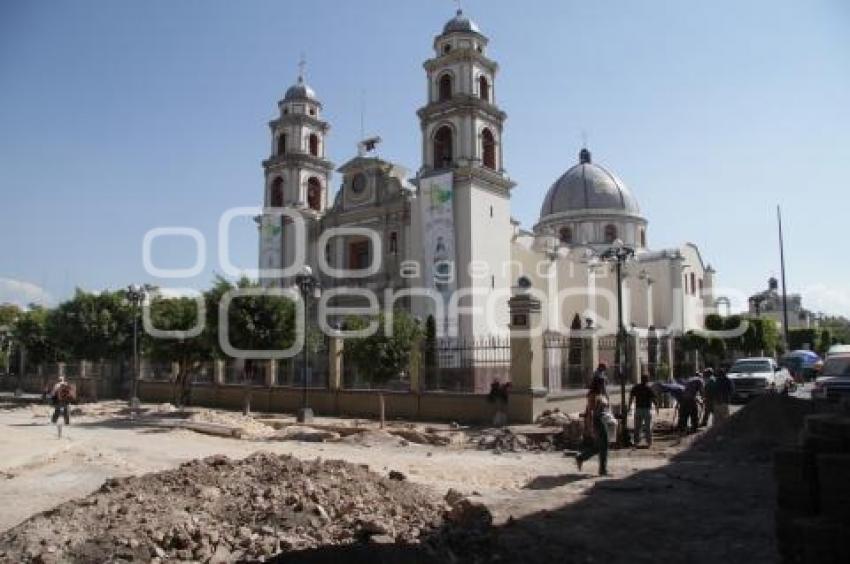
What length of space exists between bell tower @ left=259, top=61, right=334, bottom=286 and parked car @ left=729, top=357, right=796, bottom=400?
26.5m

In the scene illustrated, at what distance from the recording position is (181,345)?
26.0 metres

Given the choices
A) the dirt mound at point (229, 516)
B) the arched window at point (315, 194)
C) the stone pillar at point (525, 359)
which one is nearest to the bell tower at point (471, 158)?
the arched window at point (315, 194)

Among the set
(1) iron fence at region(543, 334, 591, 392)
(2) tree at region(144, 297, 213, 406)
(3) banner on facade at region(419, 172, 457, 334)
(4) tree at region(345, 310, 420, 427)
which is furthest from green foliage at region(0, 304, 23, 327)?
(1) iron fence at region(543, 334, 591, 392)

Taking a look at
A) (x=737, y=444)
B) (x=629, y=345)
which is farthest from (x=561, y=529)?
(x=629, y=345)

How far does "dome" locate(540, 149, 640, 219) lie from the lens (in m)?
55.7

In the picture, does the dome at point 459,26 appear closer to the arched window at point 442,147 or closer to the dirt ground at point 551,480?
the arched window at point 442,147

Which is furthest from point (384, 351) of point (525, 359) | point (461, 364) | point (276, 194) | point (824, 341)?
point (824, 341)

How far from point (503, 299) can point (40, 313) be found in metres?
26.3

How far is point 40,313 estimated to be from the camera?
39312 millimetres

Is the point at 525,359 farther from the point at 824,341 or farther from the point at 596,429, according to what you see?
the point at 824,341

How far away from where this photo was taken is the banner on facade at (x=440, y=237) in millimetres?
34094

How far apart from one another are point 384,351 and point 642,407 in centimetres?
767

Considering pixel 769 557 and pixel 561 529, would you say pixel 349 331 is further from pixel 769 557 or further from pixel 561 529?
pixel 769 557

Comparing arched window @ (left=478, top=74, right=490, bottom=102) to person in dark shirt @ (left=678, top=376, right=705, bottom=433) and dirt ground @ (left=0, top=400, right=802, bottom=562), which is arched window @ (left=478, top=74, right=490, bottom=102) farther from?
dirt ground @ (left=0, top=400, right=802, bottom=562)
